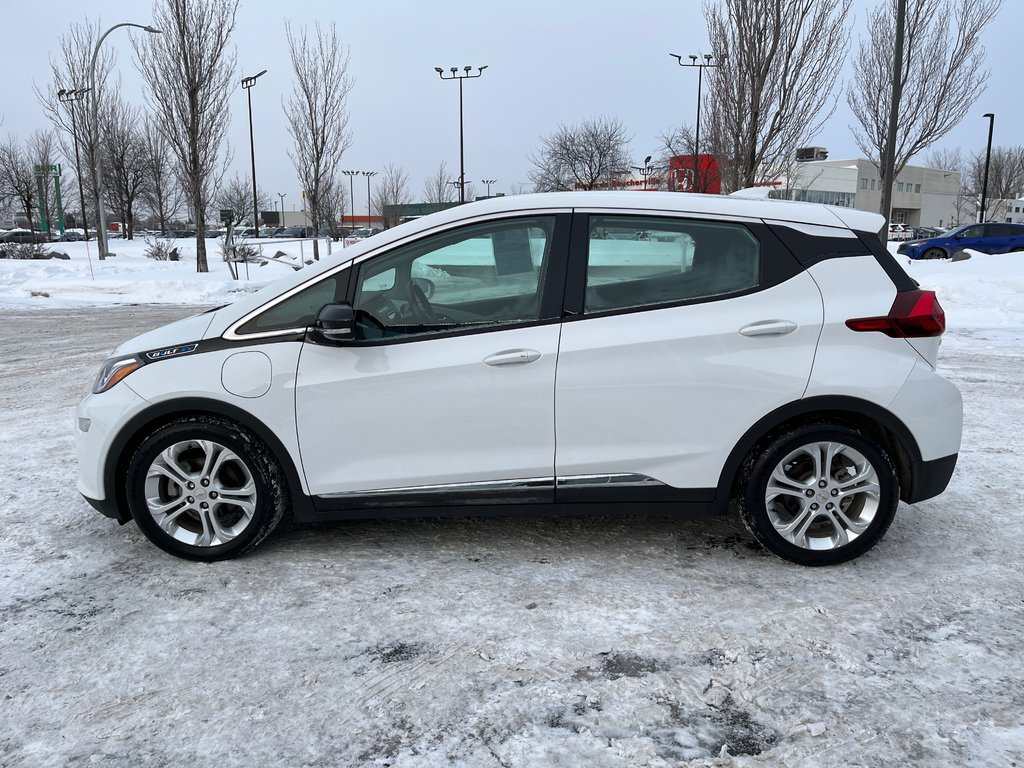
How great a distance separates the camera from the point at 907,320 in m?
3.42

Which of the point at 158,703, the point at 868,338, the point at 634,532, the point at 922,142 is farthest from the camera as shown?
the point at 922,142

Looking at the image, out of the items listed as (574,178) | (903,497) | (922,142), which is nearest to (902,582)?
(903,497)

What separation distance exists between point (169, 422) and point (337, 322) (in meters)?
0.96

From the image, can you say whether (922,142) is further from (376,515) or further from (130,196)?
(130,196)

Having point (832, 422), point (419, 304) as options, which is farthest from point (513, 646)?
point (832, 422)

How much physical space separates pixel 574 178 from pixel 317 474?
50.3 meters

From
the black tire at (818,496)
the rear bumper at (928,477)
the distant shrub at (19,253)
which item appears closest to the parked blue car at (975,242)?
the rear bumper at (928,477)

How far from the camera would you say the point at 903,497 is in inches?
142

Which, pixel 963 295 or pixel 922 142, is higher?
pixel 922 142

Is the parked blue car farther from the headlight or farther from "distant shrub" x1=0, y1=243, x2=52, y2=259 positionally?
"distant shrub" x1=0, y1=243, x2=52, y2=259

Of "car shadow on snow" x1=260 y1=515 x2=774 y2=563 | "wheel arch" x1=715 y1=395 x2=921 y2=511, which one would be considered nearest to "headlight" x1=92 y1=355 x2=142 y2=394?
"car shadow on snow" x1=260 y1=515 x2=774 y2=563

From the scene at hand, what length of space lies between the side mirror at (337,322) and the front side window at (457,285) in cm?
9

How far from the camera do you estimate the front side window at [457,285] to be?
3521 mm

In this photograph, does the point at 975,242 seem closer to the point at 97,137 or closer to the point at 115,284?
the point at 115,284
